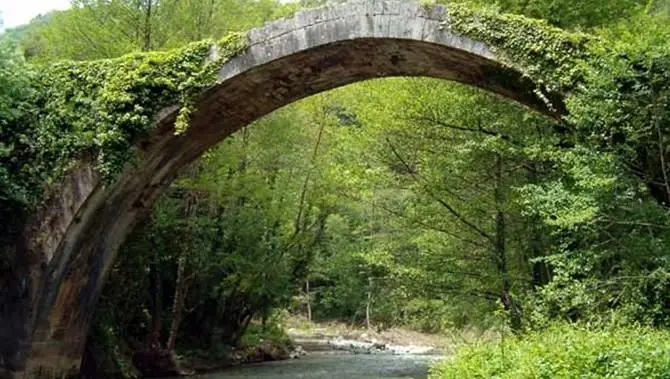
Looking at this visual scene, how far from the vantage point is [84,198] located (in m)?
11.4

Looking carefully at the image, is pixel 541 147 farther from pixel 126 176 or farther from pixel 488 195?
pixel 126 176

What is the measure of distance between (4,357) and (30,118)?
12.2 feet

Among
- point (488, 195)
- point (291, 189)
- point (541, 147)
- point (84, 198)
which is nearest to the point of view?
point (541, 147)

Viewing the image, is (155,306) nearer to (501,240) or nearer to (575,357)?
(501,240)

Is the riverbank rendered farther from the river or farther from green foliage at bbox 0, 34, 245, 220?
green foliage at bbox 0, 34, 245, 220

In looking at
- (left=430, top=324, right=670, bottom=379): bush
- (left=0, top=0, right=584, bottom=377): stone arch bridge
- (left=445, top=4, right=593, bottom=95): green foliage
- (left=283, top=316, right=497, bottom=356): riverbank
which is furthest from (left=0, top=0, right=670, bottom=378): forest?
(left=283, top=316, right=497, bottom=356): riverbank

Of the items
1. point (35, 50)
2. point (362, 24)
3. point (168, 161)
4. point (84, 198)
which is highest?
point (35, 50)

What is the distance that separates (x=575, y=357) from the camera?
6.31m

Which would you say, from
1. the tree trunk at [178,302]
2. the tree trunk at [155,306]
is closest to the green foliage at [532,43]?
the tree trunk at [178,302]

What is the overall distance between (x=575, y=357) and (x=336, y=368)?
11.7 m

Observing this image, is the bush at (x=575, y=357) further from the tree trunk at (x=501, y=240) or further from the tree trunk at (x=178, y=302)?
the tree trunk at (x=178, y=302)

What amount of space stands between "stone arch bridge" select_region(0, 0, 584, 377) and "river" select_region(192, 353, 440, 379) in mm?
4563

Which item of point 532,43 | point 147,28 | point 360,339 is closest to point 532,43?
point 532,43

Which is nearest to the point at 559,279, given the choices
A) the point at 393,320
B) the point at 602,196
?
the point at 602,196
